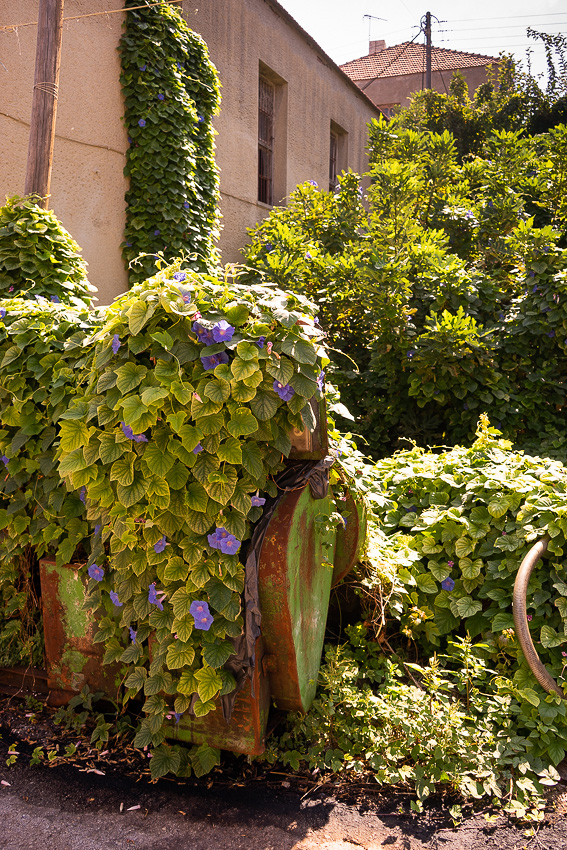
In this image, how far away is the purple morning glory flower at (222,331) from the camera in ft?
6.47

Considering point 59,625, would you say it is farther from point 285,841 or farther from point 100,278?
point 100,278

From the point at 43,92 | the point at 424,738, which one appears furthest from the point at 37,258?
the point at 424,738

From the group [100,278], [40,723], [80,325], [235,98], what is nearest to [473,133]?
[235,98]

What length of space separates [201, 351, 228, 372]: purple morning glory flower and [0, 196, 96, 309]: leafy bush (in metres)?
1.65

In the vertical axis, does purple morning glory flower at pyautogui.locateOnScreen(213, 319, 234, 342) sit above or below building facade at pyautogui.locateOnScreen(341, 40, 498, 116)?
below

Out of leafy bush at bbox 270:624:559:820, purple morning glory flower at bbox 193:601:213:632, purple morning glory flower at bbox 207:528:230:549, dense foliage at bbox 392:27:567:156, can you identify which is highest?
dense foliage at bbox 392:27:567:156

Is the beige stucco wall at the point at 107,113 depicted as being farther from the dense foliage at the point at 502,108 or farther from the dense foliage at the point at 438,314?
the dense foliage at the point at 502,108

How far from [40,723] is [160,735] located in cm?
65

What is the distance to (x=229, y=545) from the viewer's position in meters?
1.97

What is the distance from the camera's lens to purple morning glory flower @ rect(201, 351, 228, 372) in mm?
1979

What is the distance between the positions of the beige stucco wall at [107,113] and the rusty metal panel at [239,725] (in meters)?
4.51

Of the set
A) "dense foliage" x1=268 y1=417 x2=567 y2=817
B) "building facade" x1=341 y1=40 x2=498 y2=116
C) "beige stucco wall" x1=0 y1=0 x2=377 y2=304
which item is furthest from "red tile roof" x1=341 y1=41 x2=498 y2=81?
"dense foliage" x1=268 y1=417 x2=567 y2=817

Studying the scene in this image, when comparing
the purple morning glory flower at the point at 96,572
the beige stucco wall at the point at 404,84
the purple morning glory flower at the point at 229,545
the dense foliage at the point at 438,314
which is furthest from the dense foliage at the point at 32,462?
the beige stucco wall at the point at 404,84

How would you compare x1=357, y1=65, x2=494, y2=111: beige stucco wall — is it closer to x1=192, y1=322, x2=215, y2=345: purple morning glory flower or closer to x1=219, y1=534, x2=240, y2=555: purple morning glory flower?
x1=192, y1=322, x2=215, y2=345: purple morning glory flower
